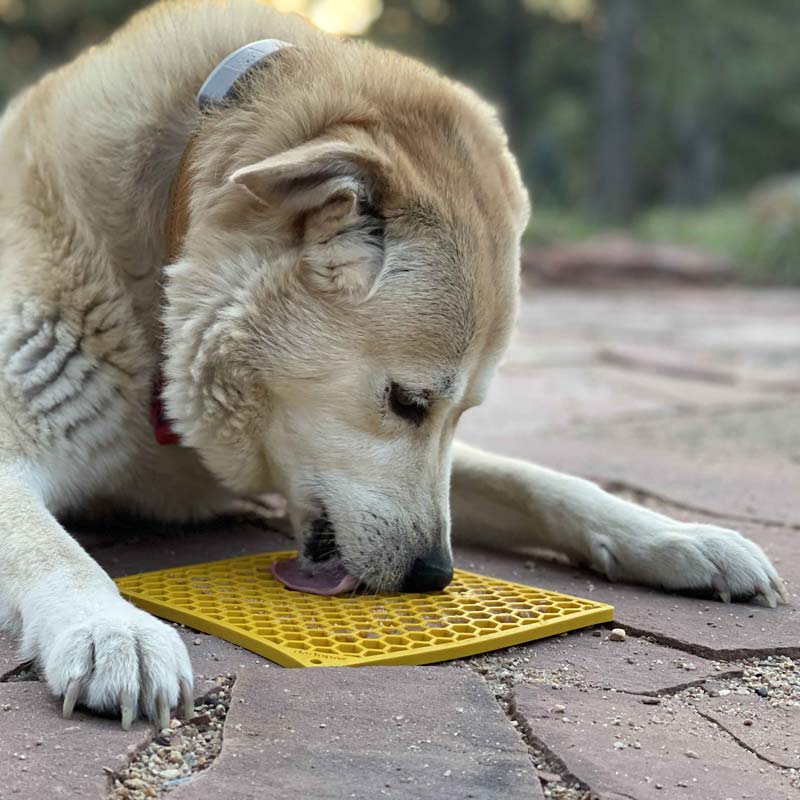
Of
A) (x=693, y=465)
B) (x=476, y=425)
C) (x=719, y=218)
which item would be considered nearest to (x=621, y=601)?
(x=693, y=465)

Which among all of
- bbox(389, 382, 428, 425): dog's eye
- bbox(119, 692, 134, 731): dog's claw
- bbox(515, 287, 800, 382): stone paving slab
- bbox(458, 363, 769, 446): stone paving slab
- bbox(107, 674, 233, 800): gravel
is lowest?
bbox(515, 287, 800, 382): stone paving slab

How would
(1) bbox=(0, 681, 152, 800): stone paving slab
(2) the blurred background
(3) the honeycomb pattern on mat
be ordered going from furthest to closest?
(2) the blurred background < (3) the honeycomb pattern on mat < (1) bbox=(0, 681, 152, 800): stone paving slab

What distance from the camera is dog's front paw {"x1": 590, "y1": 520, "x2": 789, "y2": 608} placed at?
2227mm

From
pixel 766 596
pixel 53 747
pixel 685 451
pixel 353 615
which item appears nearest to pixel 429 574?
pixel 353 615

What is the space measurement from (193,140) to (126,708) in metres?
1.22

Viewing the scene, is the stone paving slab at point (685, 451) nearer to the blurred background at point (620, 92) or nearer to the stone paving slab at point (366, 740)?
the stone paving slab at point (366, 740)

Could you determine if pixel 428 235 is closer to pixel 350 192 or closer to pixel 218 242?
pixel 350 192

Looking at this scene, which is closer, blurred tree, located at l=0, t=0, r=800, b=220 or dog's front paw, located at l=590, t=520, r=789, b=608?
dog's front paw, located at l=590, t=520, r=789, b=608

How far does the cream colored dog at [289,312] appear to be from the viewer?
2.17 metres

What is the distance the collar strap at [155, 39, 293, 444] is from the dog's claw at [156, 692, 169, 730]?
0.87m

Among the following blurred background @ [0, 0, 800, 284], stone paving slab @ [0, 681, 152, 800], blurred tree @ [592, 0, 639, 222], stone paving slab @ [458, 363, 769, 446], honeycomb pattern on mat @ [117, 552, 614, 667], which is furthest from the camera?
blurred tree @ [592, 0, 639, 222]

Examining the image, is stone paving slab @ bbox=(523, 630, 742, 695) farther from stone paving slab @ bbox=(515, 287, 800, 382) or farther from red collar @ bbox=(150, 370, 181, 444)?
stone paving slab @ bbox=(515, 287, 800, 382)

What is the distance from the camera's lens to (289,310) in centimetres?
218

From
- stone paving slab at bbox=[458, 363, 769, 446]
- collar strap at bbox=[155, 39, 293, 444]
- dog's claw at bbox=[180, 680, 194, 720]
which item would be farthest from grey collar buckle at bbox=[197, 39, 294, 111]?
stone paving slab at bbox=[458, 363, 769, 446]
